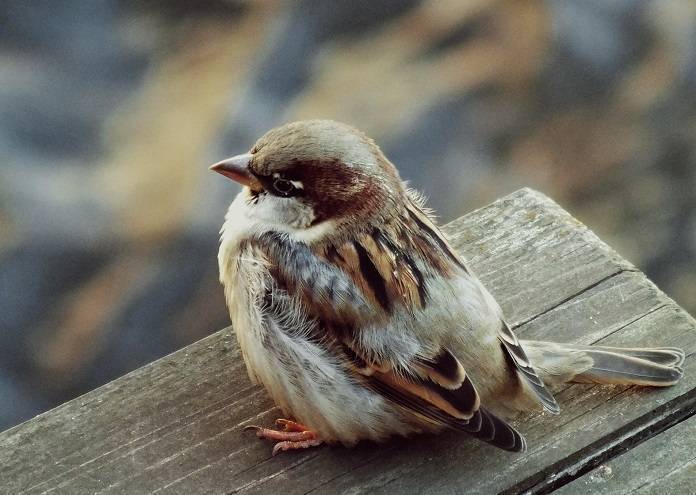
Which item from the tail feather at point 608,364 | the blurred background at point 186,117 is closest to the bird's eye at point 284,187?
the tail feather at point 608,364

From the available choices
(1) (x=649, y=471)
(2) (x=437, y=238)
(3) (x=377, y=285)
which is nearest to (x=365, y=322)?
(3) (x=377, y=285)

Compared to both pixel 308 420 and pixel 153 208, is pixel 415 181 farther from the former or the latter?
pixel 308 420

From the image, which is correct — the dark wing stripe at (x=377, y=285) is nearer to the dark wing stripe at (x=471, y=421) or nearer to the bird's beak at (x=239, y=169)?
the dark wing stripe at (x=471, y=421)

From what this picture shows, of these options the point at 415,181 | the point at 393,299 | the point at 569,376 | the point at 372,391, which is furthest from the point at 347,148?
the point at 415,181

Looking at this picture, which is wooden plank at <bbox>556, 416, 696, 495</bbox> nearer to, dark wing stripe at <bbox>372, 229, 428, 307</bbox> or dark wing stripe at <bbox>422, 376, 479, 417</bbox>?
dark wing stripe at <bbox>422, 376, 479, 417</bbox>

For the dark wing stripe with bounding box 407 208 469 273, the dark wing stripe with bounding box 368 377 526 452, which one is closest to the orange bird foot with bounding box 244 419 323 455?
the dark wing stripe with bounding box 368 377 526 452
